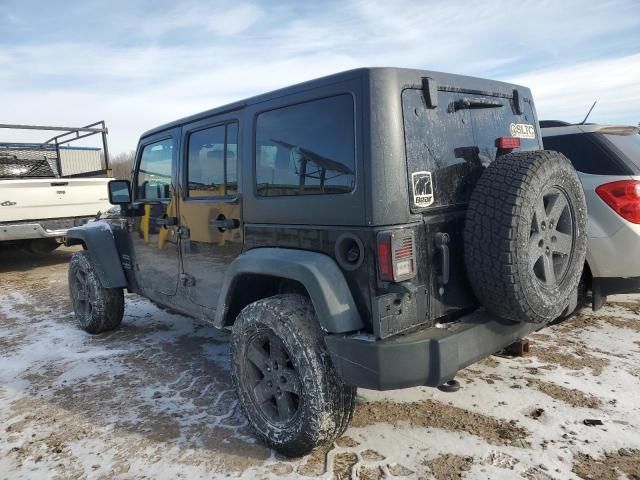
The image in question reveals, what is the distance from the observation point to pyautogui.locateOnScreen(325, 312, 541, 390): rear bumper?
215 centimetres

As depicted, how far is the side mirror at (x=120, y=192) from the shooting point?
13.6 feet

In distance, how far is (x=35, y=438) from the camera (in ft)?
9.48

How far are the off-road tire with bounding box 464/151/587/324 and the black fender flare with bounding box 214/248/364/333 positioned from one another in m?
0.65

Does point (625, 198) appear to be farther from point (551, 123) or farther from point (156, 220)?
point (156, 220)

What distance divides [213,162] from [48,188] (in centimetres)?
566

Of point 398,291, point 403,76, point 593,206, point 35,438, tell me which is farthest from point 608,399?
point 35,438

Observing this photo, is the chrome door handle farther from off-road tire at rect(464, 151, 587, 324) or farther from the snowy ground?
off-road tire at rect(464, 151, 587, 324)

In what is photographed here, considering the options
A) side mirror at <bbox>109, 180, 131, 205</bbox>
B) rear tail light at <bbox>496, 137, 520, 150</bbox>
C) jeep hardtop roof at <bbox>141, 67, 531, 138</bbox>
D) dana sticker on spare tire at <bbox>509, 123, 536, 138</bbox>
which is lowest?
side mirror at <bbox>109, 180, 131, 205</bbox>

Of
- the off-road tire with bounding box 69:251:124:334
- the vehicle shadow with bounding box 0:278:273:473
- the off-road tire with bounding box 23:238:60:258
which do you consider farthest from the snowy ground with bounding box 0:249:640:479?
the off-road tire with bounding box 23:238:60:258

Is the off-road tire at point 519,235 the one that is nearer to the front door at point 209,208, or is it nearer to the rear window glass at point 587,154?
the front door at point 209,208

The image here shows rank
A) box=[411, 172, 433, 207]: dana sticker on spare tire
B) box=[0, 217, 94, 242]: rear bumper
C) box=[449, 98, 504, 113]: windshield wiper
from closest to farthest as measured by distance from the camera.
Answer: box=[411, 172, 433, 207]: dana sticker on spare tire
box=[449, 98, 504, 113]: windshield wiper
box=[0, 217, 94, 242]: rear bumper

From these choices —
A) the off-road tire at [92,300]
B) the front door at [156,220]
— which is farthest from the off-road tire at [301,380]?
the off-road tire at [92,300]

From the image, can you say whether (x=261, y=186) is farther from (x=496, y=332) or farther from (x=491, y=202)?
(x=496, y=332)

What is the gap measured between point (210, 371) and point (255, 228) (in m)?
1.53
